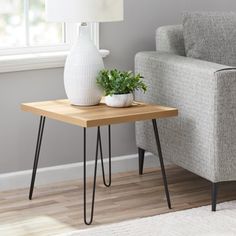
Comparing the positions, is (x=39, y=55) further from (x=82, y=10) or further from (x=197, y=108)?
(x=197, y=108)

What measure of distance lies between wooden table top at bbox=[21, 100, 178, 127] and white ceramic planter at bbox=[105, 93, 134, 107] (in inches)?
1.0

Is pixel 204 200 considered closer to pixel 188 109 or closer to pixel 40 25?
pixel 188 109

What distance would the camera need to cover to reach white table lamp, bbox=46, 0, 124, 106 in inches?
139

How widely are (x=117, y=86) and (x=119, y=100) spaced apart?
67 mm

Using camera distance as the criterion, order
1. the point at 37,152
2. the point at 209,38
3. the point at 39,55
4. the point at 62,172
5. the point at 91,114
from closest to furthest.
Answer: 1. the point at 91,114
2. the point at 37,152
3. the point at 209,38
4. the point at 39,55
5. the point at 62,172

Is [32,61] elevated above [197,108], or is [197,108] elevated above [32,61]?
[32,61]

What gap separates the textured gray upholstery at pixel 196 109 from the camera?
352cm

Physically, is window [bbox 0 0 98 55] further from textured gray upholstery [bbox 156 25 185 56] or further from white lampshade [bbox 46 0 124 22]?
white lampshade [bbox 46 0 124 22]

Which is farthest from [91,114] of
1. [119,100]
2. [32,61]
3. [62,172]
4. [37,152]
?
[62,172]

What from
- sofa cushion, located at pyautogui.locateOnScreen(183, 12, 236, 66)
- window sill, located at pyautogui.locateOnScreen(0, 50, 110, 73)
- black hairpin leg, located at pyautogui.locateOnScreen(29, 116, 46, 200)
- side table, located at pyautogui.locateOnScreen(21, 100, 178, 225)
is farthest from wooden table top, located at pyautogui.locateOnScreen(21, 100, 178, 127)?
sofa cushion, located at pyautogui.locateOnScreen(183, 12, 236, 66)

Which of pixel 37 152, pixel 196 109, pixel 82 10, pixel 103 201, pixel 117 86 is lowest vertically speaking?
pixel 103 201

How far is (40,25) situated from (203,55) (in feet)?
2.93

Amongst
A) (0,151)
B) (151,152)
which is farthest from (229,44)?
(0,151)

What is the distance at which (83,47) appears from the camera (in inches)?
143
